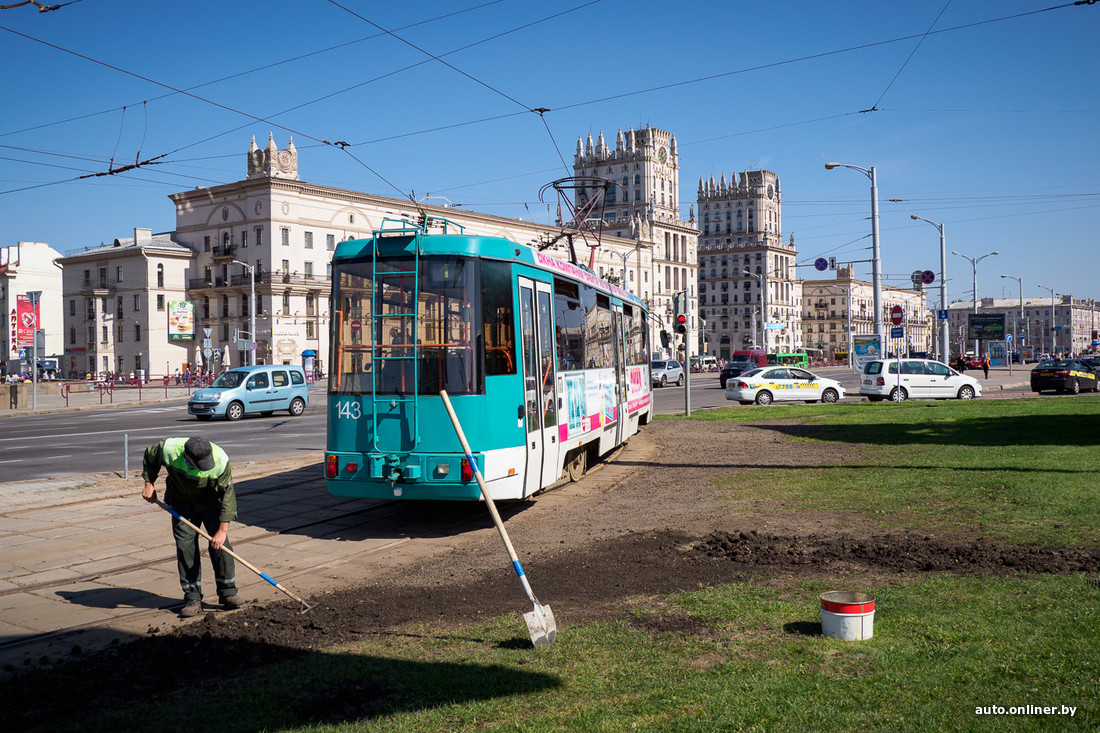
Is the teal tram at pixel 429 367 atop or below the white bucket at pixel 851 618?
atop

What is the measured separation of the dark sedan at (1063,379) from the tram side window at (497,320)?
34366 mm

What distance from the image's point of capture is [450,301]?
945 cm

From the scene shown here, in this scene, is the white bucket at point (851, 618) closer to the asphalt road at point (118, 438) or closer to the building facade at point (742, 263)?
the asphalt road at point (118, 438)

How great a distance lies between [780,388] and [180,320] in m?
60.6

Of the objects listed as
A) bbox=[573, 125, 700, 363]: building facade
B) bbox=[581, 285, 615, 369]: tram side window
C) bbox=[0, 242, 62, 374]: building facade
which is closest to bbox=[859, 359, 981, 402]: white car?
bbox=[581, 285, 615, 369]: tram side window

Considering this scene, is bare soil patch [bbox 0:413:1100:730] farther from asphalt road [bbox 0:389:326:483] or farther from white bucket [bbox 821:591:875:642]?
asphalt road [bbox 0:389:326:483]

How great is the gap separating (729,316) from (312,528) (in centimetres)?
15208

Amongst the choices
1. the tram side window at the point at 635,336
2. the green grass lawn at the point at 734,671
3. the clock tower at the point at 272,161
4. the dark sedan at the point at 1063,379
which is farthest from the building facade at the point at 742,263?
the green grass lawn at the point at 734,671

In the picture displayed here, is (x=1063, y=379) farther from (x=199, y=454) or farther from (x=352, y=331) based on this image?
(x=199, y=454)

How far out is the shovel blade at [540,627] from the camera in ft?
18.5

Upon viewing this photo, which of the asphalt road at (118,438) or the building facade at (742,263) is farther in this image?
the building facade at (742,263)

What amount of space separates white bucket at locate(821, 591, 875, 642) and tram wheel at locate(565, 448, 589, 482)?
7568mm

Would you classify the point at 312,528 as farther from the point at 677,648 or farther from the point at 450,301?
the point at 677,648

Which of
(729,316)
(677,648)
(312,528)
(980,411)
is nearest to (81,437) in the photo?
(312,528)
